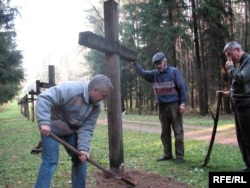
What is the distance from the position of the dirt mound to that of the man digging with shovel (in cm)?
101

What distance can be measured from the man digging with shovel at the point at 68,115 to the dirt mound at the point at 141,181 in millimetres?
1014

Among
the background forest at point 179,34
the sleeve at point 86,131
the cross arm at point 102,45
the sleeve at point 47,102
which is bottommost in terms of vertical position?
the sleeve at point 86,131

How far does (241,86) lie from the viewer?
18.0 ft

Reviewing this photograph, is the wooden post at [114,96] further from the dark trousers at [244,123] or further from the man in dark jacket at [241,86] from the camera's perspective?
the dark trousers at [244,123]

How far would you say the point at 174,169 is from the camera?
6.29 metres

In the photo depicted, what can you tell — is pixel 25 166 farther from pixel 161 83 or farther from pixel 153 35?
pixel 153 35

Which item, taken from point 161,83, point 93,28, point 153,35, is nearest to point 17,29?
point 153,35

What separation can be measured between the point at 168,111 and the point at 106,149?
2.75 meters

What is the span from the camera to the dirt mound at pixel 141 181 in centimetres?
527

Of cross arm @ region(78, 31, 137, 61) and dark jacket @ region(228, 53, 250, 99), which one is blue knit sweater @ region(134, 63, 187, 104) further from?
dark jacket @ region(228, 53, 250, 99)

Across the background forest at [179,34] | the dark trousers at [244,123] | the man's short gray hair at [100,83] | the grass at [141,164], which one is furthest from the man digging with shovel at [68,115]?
the background forest at [179,34]

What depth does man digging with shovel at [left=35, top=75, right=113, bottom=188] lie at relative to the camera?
13.1 ft

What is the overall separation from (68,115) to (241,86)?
2.88 metres

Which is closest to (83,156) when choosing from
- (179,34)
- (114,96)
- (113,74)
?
(114,96)
